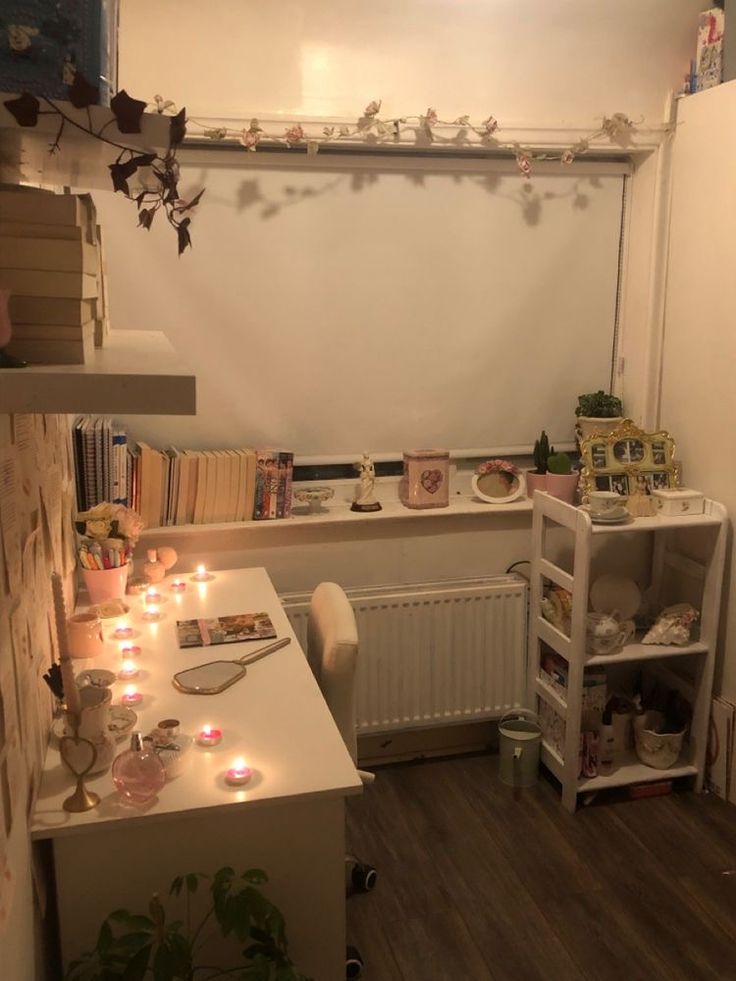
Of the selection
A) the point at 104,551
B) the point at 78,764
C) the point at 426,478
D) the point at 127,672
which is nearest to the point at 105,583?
the point at 104,551

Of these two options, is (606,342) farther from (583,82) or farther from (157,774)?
(157,774)

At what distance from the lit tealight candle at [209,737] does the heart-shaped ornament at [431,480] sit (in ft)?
4.73

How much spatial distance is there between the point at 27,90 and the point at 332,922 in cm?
138

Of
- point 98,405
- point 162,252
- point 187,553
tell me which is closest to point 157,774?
point 98,405

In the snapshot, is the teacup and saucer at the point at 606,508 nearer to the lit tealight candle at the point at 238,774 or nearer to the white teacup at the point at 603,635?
the white teacup at the point at 603,635

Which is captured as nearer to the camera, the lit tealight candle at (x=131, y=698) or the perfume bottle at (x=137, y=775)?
the perfume bottle at (x=137, y=775)

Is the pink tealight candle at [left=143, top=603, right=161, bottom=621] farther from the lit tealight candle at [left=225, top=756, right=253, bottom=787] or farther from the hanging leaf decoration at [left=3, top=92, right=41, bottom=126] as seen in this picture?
the hanging leaf decoration at [left=3, top=92, right=41, bottom=126]

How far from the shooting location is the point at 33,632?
1555 millimetres

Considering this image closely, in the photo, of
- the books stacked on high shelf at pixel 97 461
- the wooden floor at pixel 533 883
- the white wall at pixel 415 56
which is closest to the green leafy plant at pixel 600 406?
the white wall at pixel 415 56

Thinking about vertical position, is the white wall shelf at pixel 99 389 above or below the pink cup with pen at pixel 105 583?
above

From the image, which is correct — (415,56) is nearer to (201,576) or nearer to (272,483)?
(272,483)

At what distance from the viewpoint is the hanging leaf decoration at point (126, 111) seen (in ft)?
3.05

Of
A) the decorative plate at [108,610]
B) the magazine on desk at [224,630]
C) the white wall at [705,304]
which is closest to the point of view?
the magazine on desk at [224,630]

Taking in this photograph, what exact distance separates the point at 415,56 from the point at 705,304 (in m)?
1.22
